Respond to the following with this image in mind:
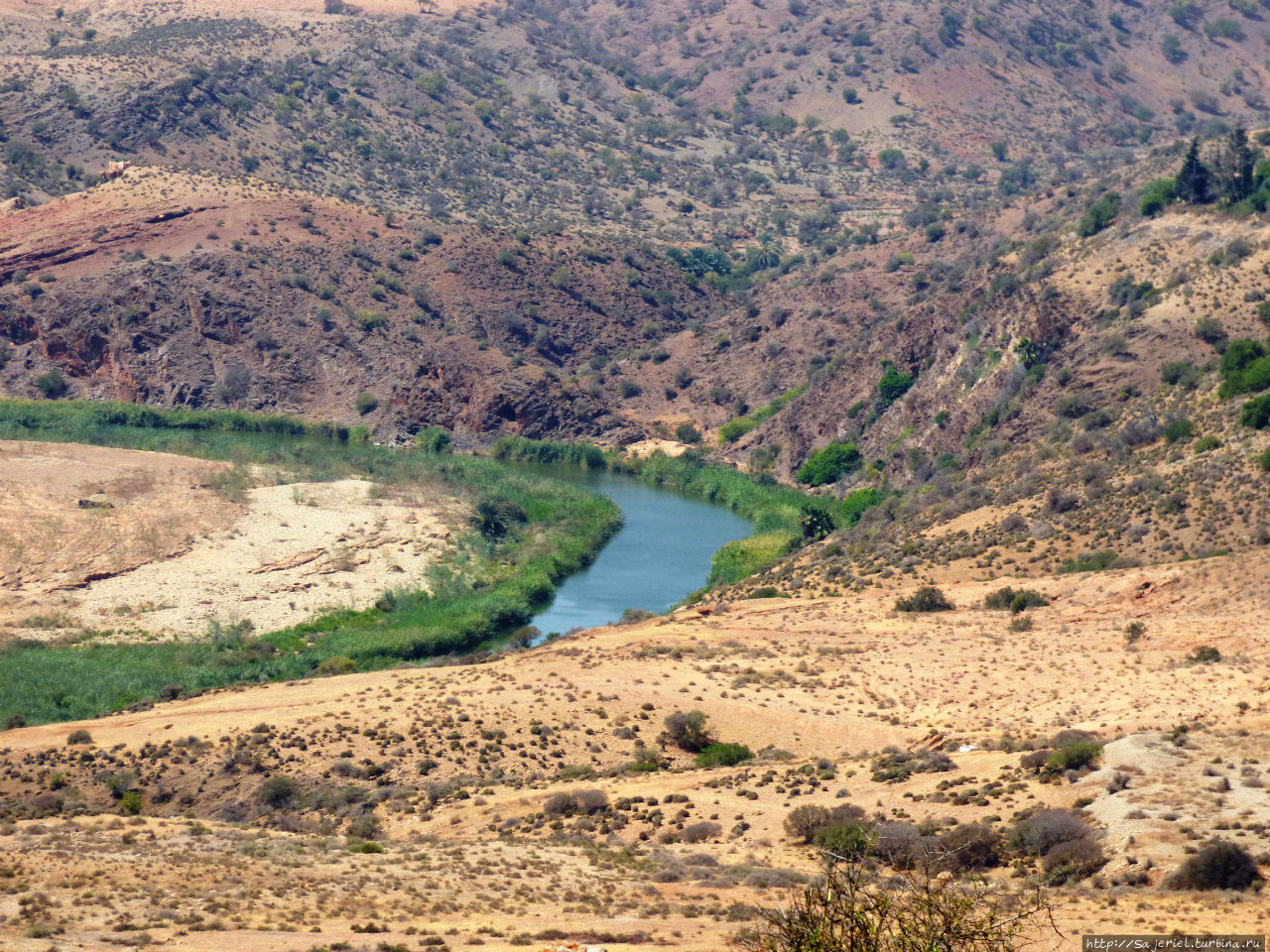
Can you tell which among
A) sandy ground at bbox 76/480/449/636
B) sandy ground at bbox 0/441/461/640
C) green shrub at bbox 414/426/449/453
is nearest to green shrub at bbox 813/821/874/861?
sandy ground at bbox 76/480/449/636

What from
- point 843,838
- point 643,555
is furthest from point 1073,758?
point 643,555

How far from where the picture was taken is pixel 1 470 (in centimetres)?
6588

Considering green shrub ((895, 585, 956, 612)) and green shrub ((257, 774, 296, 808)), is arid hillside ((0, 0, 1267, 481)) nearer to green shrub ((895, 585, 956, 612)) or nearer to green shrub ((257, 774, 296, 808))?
green shrub ((895, 585, 956, 612))

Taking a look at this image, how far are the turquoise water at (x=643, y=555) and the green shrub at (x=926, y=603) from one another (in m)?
13.0

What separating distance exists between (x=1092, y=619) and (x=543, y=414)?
5469 centimetres

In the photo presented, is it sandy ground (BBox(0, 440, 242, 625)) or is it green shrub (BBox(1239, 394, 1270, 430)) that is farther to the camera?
sandy ground (BBox(0, 440, 242, 625))

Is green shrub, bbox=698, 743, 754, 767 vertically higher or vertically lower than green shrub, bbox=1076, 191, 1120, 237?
lower

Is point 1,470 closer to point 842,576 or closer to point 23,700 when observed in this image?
point 23,700

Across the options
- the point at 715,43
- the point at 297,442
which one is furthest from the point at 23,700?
the point at 715,43

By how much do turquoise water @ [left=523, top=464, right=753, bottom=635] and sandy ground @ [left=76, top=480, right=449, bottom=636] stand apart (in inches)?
260

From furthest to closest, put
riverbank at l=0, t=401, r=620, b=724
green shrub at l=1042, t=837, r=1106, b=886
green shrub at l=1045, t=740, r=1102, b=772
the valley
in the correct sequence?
riverbank at l=0, t=401, r=620, b=724
green shrub at l=1045, t=740, r=1102, b=772
the valley
green shrub at l=1042, t=837, r=1106, b=886

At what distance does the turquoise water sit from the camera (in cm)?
5838

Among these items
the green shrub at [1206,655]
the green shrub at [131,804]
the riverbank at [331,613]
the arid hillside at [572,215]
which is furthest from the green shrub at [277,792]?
the arid hillside at [572,215]

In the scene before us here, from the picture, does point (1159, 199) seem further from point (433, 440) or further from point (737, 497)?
point (433, 440)
